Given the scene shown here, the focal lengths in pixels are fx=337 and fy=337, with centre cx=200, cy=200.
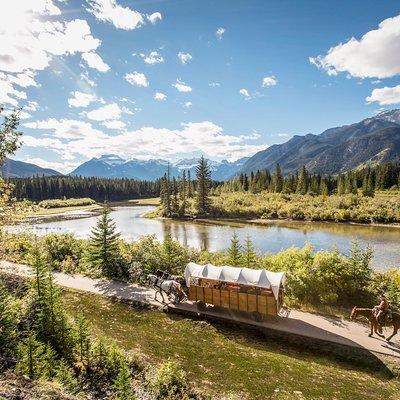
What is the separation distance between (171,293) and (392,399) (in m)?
11.9

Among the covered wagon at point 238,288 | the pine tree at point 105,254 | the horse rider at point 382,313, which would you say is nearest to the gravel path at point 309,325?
the covered wagon at point 238,288

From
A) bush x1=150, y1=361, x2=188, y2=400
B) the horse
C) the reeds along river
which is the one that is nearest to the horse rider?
bush x1=150, y1=361, x2=188, y2=400

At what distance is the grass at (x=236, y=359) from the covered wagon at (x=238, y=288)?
146 cm

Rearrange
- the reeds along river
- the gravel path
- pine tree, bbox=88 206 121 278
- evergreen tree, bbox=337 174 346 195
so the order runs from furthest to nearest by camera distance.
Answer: evergreen tree, bbox=337 174 346 195
the reeds along river
pine tree, bbox=88 206 121 278
the gravel path

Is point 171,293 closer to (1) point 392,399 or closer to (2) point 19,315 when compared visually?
(2) point 19,315

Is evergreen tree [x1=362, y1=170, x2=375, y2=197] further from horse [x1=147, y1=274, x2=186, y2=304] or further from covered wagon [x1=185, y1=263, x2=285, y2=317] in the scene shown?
horse [x1=147, y1=274, x2=186, y2=304]

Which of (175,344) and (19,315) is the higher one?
(19,315)

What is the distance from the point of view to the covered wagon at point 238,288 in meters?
17.1

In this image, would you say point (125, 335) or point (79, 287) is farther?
point (79, 287)

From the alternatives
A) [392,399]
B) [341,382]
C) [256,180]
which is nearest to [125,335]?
[341,382]

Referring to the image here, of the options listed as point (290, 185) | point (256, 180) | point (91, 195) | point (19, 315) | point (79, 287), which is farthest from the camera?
point (91, 195)

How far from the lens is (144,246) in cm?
2628

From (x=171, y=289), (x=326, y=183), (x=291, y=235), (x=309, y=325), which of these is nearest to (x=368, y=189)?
(x=326, y=183)

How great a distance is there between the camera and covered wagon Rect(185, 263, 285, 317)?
17127 millimetres
